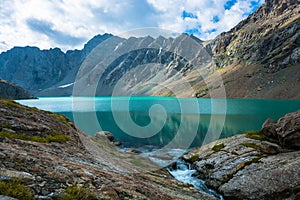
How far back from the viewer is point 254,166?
88.9 ft

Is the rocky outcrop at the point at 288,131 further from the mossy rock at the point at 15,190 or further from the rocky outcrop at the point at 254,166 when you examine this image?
the mossy rock at the point at 15,190

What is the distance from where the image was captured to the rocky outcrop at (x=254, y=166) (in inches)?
901

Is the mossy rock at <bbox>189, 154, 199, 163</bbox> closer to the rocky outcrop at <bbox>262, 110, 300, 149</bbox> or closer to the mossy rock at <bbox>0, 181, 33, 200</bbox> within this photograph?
the rocky outcrop at <bbox>262, 110, 300, 149</bbox>

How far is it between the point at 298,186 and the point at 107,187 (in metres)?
21.9

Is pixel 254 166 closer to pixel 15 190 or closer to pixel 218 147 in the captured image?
pixel 218 147

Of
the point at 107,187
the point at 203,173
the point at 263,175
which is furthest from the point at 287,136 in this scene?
the point at 107,187

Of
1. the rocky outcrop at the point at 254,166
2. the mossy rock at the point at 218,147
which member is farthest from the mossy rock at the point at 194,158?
the mossy rock at the point at 218,147

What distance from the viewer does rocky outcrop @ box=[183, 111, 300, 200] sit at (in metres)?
22.9

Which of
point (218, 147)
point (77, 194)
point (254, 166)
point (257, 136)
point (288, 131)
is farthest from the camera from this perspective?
point (218, 147)

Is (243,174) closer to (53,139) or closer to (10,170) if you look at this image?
(53,139)

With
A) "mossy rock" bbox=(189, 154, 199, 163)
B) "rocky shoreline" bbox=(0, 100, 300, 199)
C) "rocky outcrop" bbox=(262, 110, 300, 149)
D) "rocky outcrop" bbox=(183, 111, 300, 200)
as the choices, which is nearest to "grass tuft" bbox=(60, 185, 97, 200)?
"rocky shoreline" bbox=(0, 100, 300, 199)

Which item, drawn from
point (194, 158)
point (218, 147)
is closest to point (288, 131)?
point (218, 147)

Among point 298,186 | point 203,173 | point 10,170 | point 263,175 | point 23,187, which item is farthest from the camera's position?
point 203,173

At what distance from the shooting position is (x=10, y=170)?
29.5 feet
